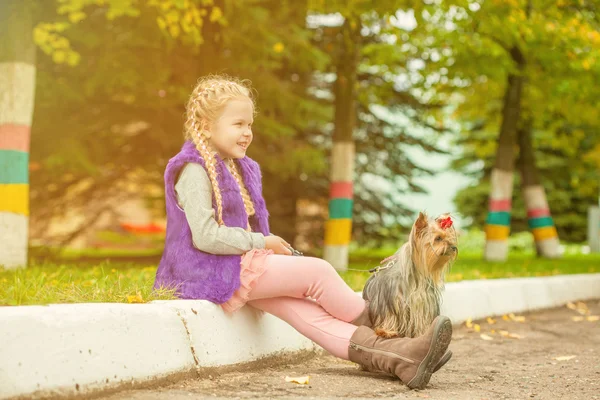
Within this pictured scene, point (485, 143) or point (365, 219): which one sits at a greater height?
point (485, 143)

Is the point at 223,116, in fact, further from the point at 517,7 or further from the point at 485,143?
the point at 485,143

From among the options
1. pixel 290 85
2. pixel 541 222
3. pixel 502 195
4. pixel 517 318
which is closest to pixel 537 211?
pixel 541 222

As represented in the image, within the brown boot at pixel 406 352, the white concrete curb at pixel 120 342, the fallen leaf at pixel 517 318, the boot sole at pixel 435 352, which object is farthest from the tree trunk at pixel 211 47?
the boot sole at pixel 435 352

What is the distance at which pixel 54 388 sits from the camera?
3.84 metres

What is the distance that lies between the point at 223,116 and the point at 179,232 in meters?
0.80

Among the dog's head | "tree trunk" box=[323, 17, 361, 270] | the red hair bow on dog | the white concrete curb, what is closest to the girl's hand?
the white concrete curb

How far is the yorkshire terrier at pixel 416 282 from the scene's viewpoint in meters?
4.96

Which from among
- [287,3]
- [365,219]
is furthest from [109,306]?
[365,219]

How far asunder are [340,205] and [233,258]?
26.4 ft

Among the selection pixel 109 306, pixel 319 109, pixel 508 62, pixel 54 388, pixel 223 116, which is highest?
pixel 508 62

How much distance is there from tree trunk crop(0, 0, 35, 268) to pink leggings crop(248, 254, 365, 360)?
15.6 feet

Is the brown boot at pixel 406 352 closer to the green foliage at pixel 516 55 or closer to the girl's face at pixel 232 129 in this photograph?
the girl's face at pixel 232 129

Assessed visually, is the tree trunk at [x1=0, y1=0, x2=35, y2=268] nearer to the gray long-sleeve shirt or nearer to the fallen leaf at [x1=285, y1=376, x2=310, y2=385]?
the gray long-sleeve shirt

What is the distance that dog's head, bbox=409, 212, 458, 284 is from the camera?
16.2 feet
